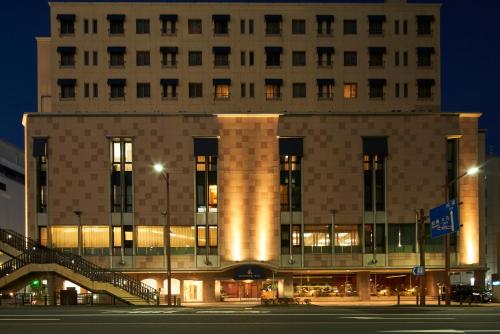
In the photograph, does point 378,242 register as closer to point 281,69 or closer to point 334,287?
point 334,287

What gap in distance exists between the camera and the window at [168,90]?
65.1 metres

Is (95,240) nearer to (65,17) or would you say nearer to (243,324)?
(65,17)

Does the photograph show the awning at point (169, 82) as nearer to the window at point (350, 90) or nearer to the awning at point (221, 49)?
the awning at point (221, 49)

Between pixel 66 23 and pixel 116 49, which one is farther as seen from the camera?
pixel 66 23

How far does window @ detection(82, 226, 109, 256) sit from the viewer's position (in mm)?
56719

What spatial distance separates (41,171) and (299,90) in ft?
86.1

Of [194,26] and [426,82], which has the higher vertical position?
[194,26]

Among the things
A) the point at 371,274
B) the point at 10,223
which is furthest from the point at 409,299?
the point at 10,223

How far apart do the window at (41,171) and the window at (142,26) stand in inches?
621

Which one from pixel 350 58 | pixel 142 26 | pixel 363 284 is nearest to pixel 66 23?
pixel 142 26

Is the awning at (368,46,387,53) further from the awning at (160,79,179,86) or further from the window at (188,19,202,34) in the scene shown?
the awning at (160,79,179,86)

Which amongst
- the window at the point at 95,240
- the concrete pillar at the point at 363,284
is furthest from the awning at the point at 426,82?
the window at the point at 95,240

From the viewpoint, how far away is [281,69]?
6550 centimetres

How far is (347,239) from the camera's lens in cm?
5762
